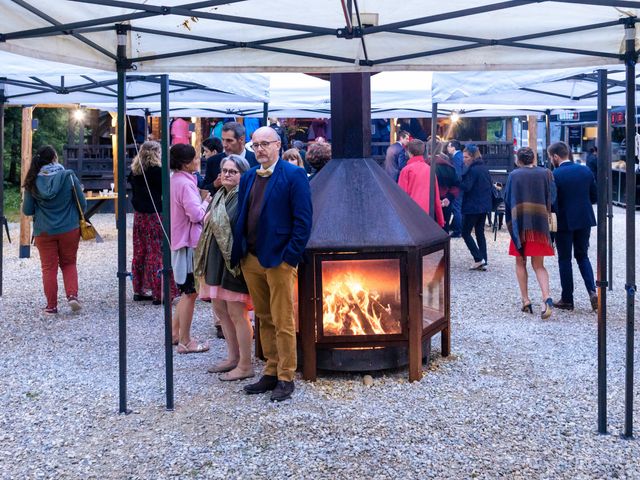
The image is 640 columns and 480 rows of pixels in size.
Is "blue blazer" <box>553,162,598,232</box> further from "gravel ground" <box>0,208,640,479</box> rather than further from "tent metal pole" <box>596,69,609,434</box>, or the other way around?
"tent metal pole" <box>596,69,609,434</box>

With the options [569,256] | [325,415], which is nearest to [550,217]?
[569,256]

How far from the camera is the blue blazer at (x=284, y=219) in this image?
208 inches

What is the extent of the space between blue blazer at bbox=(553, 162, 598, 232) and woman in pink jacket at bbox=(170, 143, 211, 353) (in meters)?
3.96

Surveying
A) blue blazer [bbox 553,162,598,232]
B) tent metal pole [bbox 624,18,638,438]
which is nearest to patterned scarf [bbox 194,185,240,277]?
tent metal pole [bbox 624,18,638,438]

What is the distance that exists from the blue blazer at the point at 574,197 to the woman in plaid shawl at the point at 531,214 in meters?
0.31

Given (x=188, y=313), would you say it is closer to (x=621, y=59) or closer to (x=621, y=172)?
(x=621, y=59)

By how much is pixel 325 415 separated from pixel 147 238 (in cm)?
437

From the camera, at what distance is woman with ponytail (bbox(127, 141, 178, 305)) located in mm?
8594

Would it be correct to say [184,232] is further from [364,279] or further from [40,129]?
[40,129]

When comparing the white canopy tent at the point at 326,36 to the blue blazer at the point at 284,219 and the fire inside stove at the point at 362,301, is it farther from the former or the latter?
the fire inside stove at the point at 362,301

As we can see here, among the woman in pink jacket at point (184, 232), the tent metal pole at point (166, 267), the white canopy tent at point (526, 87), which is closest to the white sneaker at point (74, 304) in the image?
the woman in pink jacket at point (184, 232)

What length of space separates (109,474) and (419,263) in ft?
8.48

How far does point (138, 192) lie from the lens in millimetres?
8758

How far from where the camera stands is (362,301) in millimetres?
5887
